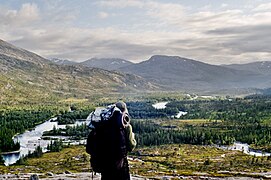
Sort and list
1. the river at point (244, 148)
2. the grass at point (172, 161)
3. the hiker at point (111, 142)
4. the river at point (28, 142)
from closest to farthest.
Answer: the hiker at point (111, 142)
the grass at point (172, 161)
the river at point (28, 142)
the river at point (244, 148)

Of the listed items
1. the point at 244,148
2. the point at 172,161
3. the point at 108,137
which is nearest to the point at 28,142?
the point at 172,161

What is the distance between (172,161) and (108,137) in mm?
100649

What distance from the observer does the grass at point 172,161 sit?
3565 inches

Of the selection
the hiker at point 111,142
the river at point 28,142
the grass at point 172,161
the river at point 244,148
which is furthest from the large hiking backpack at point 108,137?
the river at point 244,148

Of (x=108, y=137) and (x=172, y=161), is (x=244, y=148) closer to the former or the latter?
(x=172, y=161)

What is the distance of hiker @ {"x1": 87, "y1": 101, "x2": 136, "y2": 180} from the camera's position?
41.9ft

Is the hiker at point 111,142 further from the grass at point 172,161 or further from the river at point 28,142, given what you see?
the river at point 28,142

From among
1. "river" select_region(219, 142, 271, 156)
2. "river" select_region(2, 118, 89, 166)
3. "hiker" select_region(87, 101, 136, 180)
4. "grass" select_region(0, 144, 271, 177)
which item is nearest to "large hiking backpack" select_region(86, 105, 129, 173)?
"hiker" select_region(87, 101, 136, 180)

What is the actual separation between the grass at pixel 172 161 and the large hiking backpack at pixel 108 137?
239 ft

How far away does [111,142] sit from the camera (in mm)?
12758

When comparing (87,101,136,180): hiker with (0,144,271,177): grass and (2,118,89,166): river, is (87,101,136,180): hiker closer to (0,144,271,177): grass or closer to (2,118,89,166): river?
(0,144,271,177): grass

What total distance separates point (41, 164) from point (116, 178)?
297ft

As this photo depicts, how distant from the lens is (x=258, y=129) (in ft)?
574

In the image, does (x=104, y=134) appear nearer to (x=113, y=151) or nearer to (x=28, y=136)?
(x=113, y=151)
